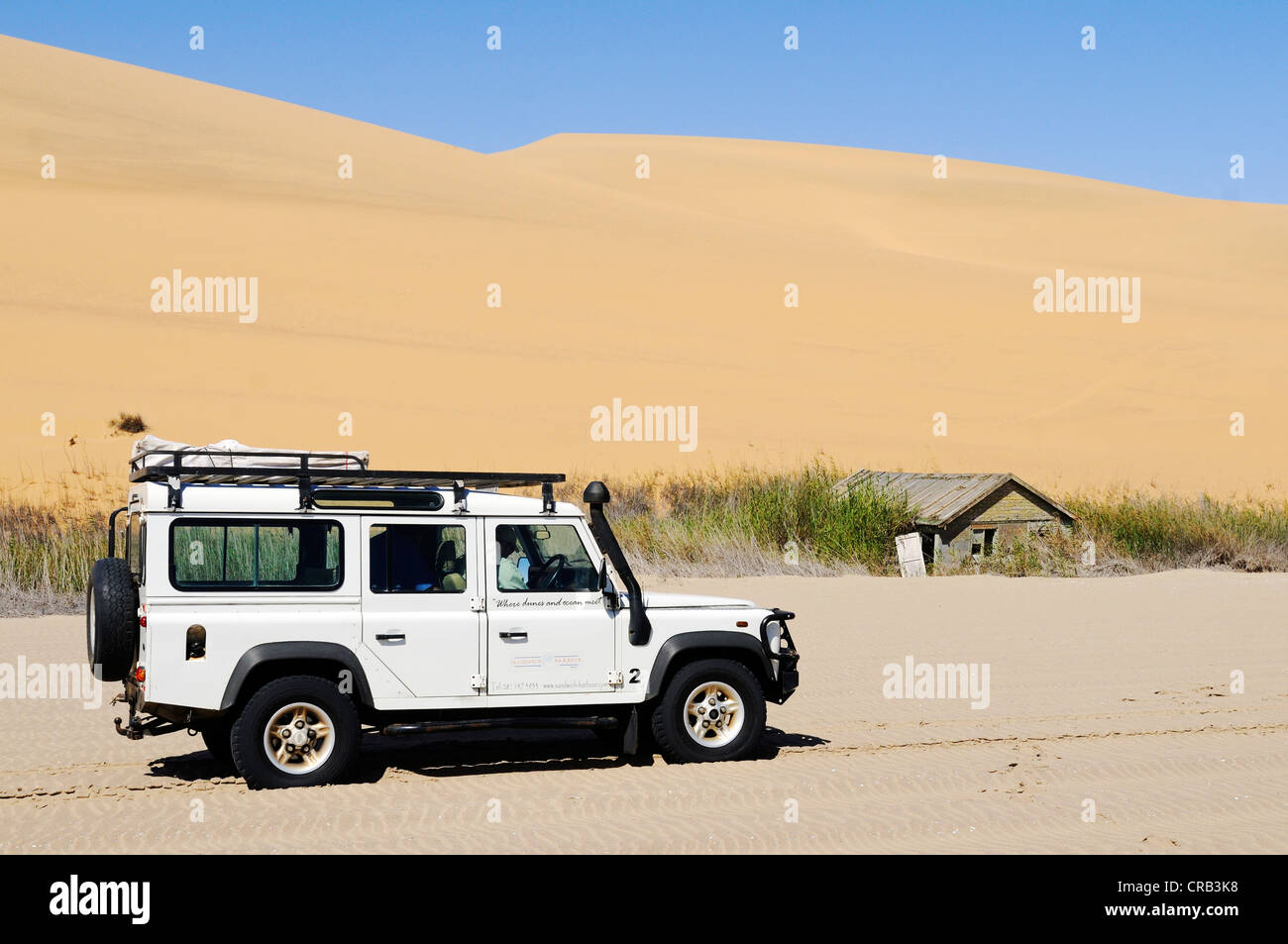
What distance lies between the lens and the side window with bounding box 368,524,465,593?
8.57m

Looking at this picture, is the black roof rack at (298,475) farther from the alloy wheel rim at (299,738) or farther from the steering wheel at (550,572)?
A: the alloy wheel rim at (299,738)

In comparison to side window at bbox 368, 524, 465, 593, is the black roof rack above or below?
above

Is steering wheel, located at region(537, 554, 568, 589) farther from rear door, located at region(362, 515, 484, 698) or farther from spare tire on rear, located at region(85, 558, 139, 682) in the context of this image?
spare tire on rear, located at region(85, 558, 139, 682)

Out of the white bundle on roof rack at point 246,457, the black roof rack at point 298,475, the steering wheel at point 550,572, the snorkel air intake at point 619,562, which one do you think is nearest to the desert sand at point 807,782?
the snorkel air intake at point 619,562

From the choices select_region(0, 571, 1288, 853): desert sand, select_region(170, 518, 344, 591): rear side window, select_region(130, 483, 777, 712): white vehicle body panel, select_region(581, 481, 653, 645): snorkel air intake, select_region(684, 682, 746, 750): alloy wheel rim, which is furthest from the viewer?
select_region(684, 682, 746, 750): alloy wheel rim

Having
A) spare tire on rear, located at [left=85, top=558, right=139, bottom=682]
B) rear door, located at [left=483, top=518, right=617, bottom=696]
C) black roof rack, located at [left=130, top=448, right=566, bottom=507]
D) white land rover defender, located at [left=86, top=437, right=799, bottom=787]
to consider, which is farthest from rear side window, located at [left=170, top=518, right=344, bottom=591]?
rear door, located at [left=483, top=518, right=617, bottom=696]

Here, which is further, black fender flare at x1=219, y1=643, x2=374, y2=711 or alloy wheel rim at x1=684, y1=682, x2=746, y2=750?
alloy wheel rim at x1=684, y1=682, x2=746, y2=750

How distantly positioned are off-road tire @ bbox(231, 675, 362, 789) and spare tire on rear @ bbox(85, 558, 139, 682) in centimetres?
80

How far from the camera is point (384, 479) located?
870 centimetres

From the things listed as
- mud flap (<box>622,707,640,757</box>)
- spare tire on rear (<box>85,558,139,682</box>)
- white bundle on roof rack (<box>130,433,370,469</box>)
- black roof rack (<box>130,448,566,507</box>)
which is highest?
white bundle on roof rack (<box>130,433,370,469</box>)

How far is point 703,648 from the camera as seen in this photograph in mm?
9117

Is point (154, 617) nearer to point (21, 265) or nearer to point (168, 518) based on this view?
point (168, 518)
